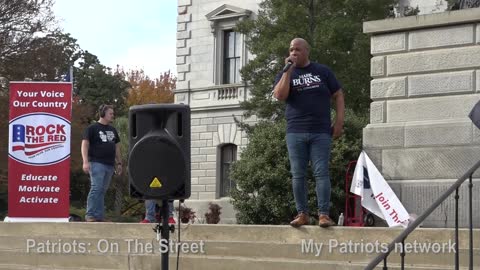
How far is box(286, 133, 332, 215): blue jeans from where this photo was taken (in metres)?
9.81

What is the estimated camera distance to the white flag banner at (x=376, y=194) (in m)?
11.9

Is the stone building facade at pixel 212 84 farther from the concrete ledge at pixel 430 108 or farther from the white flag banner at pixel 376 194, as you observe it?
the concrete ledge at pixel 430 108

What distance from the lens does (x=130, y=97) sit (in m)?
69.3

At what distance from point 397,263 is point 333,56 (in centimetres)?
1818

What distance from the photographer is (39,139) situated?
14477 millimetres

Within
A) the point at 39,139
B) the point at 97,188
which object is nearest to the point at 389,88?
the point at 97,188

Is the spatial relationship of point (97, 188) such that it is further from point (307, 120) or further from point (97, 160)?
point (307, 120)

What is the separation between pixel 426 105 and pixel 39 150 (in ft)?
19.7

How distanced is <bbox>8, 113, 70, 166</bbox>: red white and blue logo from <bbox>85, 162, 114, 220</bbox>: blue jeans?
1747mm

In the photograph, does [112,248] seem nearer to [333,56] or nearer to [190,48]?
[333,56]

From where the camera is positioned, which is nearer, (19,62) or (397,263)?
(397,263)

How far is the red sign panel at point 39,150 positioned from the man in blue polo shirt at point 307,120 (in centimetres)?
548

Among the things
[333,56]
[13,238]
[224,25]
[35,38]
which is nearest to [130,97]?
[35,38]

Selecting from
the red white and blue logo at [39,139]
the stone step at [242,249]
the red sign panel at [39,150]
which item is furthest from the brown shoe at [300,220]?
Answer: the red white and blue logo at [39,139]
